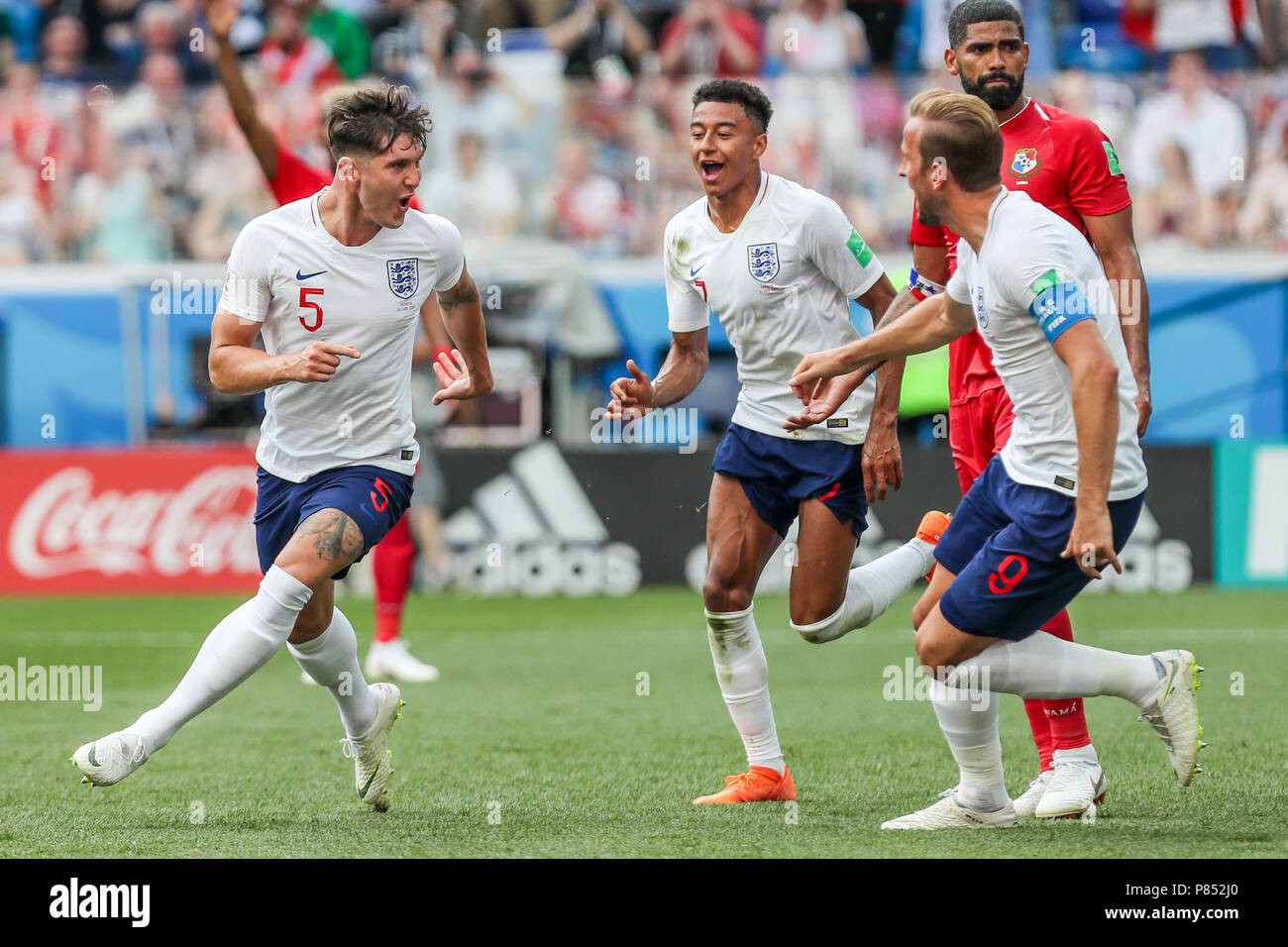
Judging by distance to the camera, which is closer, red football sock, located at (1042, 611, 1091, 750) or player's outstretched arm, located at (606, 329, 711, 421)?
red football sock, located at (1042, 611, 1091, 750)

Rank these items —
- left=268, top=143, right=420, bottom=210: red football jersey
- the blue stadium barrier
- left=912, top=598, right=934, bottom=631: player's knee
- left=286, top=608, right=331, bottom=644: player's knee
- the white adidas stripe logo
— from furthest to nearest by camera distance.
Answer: the blue stadium barrier
the white adidas stripe logo
left=268, top=143, right=420, bottom=210: red football jersey
left=286, top=608, right=331, bottom=644: player's knee
left=912, top=598, right=934, bottom=631: player's knee

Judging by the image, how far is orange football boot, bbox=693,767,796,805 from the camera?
6.16 metres

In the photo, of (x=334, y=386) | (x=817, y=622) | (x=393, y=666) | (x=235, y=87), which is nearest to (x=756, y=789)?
(x=817, y=622)

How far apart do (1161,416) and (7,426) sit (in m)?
11.7

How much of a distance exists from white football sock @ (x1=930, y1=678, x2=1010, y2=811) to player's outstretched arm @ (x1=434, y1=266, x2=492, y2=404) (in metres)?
2.04

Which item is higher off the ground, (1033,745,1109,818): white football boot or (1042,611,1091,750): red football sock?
(1042,611,1091,750): red football sock

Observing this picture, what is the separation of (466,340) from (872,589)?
6.03 ft

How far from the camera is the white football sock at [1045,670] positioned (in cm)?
519

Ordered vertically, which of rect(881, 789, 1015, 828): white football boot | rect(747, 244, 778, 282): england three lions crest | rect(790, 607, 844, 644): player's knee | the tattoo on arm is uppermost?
rect(747, 244, 778, 282): england three lions crest

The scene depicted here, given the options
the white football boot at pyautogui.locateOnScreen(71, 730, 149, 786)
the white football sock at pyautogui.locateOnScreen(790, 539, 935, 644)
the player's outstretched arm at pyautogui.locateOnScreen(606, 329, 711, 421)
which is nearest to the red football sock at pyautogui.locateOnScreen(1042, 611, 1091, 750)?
the white football sock at pyautogui.locateOnScreen(790, 539, 935, 644)

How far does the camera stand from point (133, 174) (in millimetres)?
18250

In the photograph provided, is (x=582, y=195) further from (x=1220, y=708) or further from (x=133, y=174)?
(x=1220, y=708)

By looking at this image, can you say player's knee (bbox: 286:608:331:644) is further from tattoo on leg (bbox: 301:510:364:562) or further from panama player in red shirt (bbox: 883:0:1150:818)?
panama player in red shirt (bbox: 883:0:1150:818)
